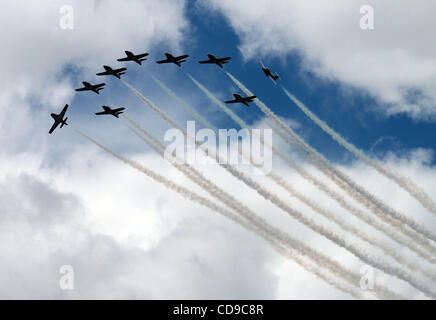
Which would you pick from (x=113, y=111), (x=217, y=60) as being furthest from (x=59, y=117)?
(x=217, y=60)

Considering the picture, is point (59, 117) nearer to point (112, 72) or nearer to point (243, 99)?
point (112, 72)

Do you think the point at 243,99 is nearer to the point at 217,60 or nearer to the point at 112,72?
the point at 217,60

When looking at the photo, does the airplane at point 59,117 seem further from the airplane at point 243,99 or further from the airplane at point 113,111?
the airplane at point 243,99

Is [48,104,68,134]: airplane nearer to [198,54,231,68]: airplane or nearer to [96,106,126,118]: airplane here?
[96,106,126,118]: airplane

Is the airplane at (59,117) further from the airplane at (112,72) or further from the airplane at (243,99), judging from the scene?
the airplane at (243,99)

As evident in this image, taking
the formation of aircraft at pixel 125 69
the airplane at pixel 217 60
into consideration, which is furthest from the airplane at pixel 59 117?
the airplane at pixel 217 60

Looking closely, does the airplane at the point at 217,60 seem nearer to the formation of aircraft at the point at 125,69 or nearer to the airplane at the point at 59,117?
the formation of aircraft at the point at 125,69

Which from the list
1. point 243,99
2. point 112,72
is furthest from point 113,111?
point 243,99

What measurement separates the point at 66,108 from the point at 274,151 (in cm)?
5203

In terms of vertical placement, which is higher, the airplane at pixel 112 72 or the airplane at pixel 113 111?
the airplane at pixel 112 72

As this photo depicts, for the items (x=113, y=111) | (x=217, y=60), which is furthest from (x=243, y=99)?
(x=113, y=111)

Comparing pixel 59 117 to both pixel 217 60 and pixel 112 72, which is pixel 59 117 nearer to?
pixel 112 72

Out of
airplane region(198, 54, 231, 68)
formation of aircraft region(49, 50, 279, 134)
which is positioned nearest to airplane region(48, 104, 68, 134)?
formation of aircraft region(49, 50, 279, 134)

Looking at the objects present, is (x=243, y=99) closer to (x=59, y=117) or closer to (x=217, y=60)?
(x=217, y=60)
